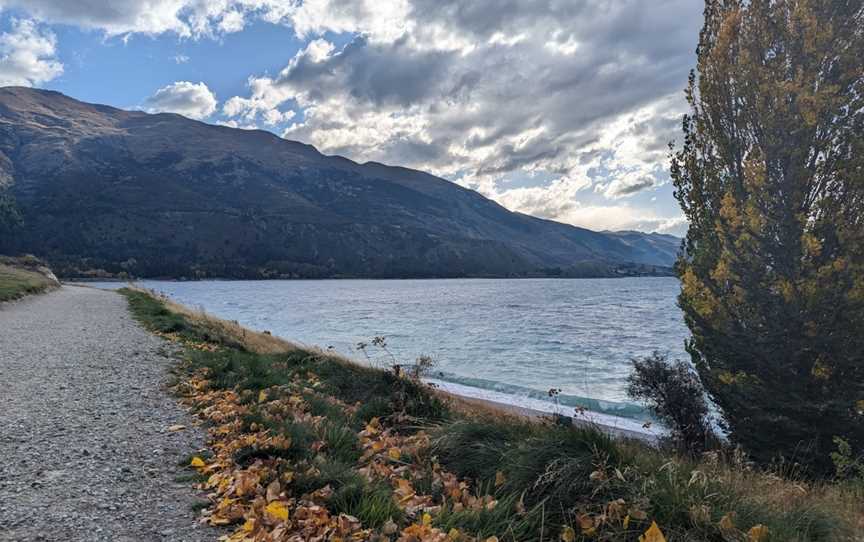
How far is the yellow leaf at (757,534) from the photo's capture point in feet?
11.7

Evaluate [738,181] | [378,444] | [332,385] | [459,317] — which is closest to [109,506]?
[378,444]

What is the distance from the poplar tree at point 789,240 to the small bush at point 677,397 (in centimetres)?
264

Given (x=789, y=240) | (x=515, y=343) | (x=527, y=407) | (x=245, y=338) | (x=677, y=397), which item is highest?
(x=789, y=240)

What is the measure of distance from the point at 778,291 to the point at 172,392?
11849 mm

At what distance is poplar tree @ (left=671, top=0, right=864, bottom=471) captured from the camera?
9070 millimetres

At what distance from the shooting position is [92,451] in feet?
19.5

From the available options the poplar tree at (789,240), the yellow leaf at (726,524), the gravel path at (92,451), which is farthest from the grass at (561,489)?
the poplar tree at (789,240)

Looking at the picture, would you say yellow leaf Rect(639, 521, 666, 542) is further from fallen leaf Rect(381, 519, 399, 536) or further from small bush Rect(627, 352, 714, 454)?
small bush Rect(627, 352, 714, 454)

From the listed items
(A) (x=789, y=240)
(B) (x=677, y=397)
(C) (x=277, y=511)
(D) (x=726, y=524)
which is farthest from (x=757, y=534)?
(B) (x=677, y=397)

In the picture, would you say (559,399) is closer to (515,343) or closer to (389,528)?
(515,343)

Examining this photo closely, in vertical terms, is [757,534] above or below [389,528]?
above

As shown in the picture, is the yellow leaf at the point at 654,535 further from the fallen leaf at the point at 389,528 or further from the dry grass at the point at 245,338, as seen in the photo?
the dry grass at the point at 245,338

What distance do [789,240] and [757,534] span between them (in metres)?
8.01

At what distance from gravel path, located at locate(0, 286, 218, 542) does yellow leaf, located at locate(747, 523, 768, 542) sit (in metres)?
4.26
